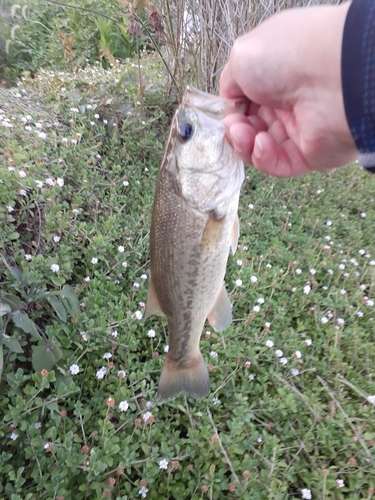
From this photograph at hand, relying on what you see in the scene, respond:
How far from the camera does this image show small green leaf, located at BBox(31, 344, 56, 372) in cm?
179

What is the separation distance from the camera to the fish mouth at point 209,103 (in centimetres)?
139

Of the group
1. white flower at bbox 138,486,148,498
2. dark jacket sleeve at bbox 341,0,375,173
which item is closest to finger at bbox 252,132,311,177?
dark jacket sleeve at bbox 341,0,375,173

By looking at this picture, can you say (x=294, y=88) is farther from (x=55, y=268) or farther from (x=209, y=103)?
(x=55, y=268)

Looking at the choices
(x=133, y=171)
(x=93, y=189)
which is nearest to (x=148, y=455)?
(x=93, y=189)

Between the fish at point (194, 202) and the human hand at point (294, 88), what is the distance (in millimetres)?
72

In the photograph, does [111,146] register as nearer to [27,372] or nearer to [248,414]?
[27,372]

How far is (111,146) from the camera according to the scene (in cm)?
335

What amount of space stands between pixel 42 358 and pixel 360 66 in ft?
5.73

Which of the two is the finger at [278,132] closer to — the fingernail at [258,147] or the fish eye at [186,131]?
the fingernail at [258,147]

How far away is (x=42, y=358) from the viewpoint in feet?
5.92

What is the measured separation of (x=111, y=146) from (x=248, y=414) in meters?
2.48

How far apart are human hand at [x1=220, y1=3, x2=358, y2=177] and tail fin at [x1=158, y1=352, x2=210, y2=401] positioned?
0.94m

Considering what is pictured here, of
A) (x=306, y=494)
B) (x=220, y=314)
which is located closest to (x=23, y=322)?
(x=220, y=314)

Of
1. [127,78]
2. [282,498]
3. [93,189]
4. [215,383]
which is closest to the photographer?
[282,498]
